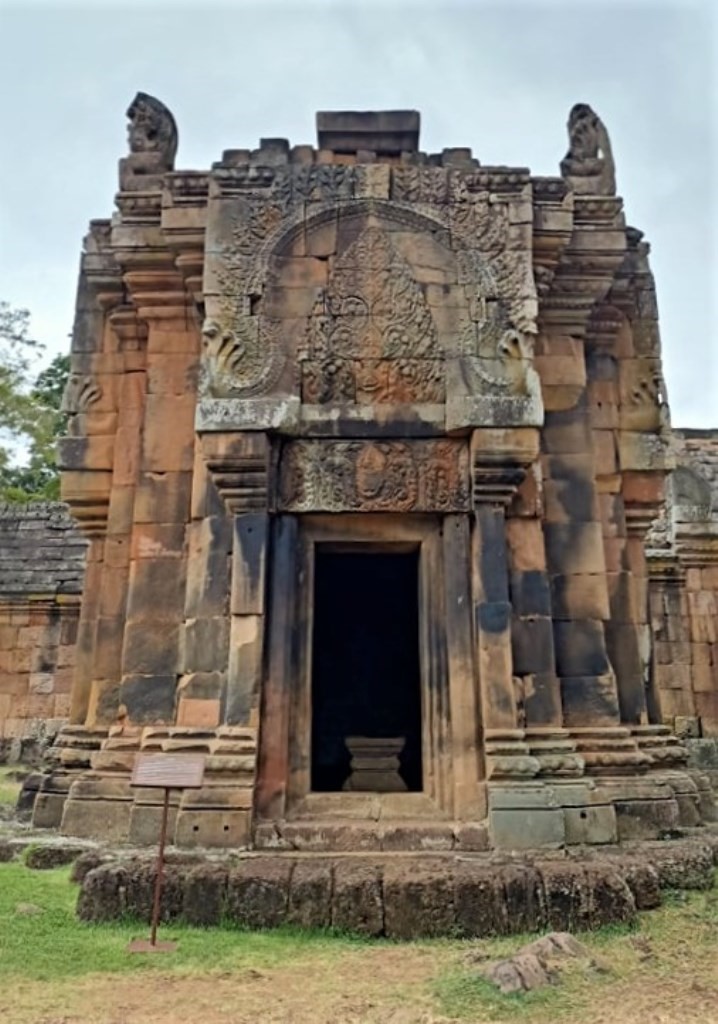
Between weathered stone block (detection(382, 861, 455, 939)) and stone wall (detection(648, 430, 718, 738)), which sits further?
stone wall (detection(648, 430, 718, 738))

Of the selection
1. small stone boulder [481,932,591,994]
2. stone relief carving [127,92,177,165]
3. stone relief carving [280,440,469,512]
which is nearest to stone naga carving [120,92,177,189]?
stone relief carving [127,92,177,165]

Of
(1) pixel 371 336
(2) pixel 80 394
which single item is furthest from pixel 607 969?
(2) pixel 80 394

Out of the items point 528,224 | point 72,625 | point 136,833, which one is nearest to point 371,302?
point 528,224

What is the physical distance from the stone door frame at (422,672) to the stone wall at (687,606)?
24.2ft

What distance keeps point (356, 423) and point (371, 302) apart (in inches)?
42.8

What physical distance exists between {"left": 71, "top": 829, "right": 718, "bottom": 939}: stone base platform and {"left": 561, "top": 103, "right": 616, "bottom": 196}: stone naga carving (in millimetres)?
6150

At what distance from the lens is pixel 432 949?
4559mm

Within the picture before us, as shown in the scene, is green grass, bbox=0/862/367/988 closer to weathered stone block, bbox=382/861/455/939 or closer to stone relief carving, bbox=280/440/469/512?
weathered stone block, bbox=382/861/455/939

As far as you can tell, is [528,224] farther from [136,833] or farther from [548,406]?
[136,833]

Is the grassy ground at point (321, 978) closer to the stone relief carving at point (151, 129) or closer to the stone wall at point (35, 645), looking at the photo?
the stone relief carving at point (151, 129)

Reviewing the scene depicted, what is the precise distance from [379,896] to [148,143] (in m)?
7.02

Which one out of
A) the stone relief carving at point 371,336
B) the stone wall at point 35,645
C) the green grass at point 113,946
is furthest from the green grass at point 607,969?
the stone wall at point 35,645

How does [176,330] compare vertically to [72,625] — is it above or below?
above

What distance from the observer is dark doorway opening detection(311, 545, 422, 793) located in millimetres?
11094
